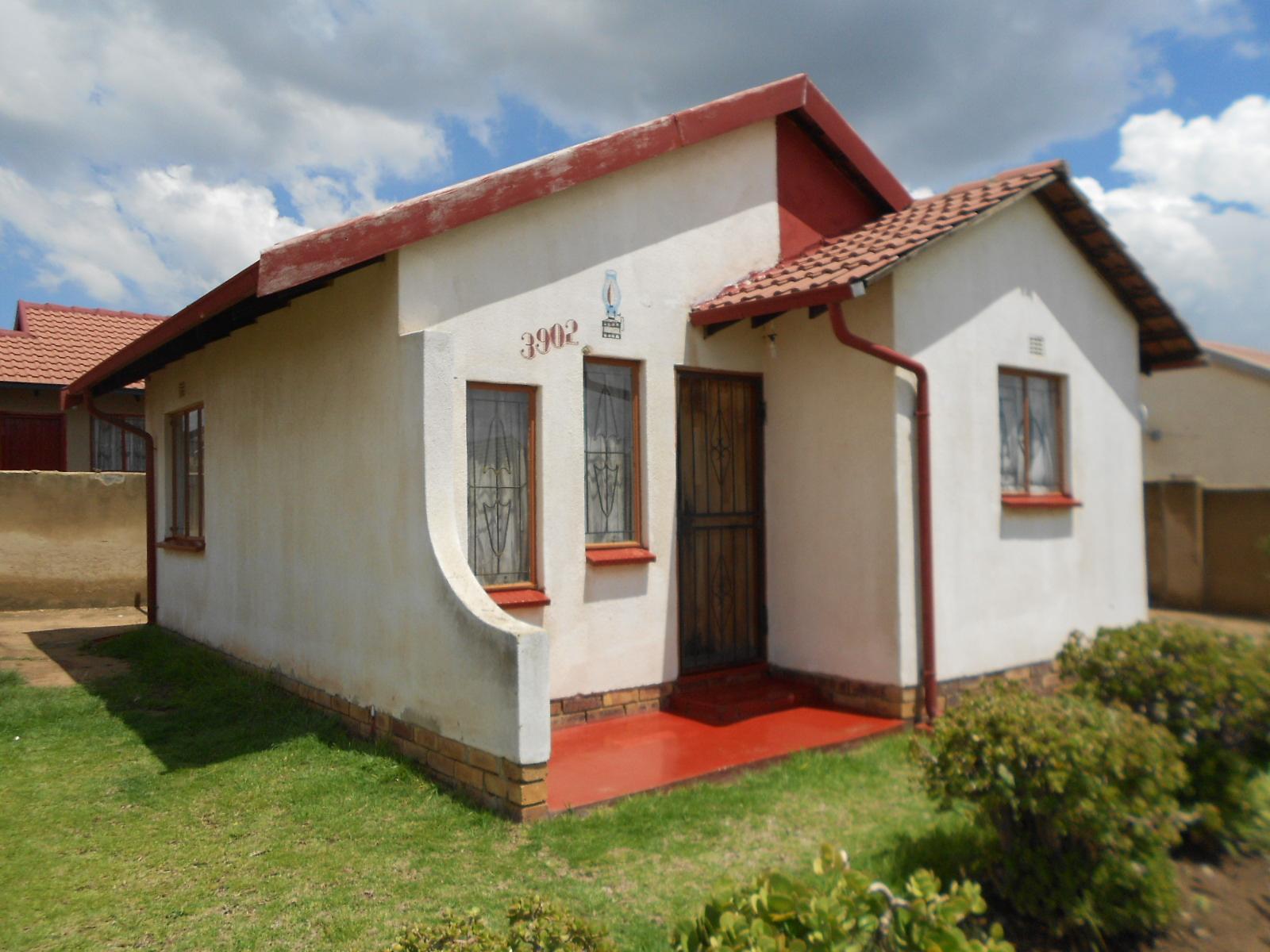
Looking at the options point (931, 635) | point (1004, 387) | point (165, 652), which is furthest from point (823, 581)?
point (165, 652)

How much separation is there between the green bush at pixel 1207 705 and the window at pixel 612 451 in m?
3.40

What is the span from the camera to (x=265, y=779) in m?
6.06

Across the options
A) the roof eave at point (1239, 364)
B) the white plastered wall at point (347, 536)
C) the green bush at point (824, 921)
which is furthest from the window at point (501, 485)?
the roof eave at point (1239, 364)

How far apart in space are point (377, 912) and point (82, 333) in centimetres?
1748

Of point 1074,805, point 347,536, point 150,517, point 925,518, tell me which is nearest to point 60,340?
point 150,517

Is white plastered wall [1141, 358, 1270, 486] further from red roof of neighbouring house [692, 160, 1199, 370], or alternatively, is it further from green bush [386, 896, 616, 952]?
green bush [386, 896, 616, 952]

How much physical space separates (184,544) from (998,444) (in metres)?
8.07

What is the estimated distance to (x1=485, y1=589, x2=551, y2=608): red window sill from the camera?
21.6ft

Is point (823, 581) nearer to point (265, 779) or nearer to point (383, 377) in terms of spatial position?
point (383, 377)

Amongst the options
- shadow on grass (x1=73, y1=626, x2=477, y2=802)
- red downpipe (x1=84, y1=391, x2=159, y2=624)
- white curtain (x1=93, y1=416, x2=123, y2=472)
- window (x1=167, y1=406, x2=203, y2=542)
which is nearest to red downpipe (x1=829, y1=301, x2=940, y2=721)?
shadow on grass (x1=73, y1=626, x2=477, y2=802)

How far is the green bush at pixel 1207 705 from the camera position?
4.76 m

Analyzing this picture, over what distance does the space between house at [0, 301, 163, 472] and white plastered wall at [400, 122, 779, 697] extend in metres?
12.4

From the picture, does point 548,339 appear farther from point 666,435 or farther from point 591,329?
point 666,435

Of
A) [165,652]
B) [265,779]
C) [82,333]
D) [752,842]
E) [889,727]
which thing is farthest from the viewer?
[82,333]
